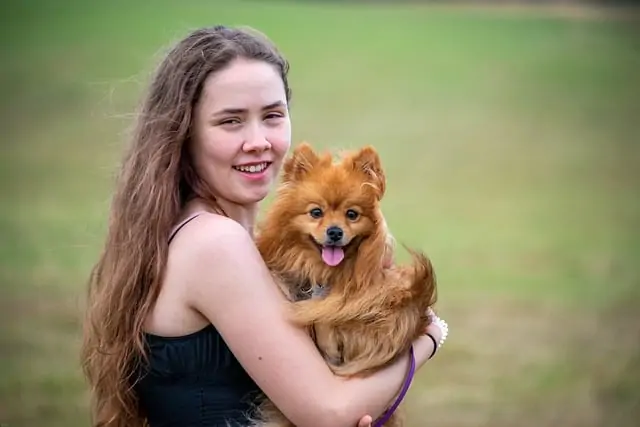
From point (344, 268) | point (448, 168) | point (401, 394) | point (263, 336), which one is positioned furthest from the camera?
point (448, 168)

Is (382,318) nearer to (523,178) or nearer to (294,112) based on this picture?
(523,178)

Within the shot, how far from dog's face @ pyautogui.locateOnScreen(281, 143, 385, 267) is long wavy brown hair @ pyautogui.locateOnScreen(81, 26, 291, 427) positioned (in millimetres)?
245

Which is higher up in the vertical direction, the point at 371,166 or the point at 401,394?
the point at 371,166

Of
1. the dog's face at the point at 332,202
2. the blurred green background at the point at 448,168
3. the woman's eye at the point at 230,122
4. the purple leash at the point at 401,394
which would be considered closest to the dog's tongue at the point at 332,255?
the dog's face at the point at 332,202

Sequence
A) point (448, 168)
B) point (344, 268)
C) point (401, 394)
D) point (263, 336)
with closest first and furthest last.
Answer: point (263, 336) → point (401, 394) → point (344, 268) → point (448, 168)

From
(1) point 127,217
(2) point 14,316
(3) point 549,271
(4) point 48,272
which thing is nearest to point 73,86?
(4) point 48,272

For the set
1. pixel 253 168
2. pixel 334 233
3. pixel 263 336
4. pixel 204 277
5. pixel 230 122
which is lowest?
pixel 263 336

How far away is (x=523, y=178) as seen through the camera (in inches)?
468

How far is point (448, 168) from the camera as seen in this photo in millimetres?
12070

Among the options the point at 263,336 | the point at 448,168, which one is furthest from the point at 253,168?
the point at 448,168

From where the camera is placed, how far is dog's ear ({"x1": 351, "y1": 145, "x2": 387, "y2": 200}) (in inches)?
102

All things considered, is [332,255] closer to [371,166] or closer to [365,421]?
[371,166]

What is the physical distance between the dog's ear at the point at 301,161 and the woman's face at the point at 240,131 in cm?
4

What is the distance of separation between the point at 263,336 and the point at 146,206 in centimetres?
48
